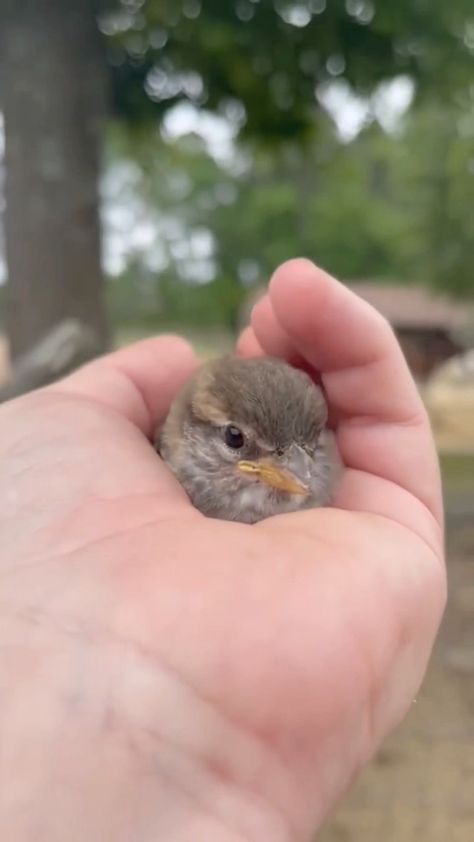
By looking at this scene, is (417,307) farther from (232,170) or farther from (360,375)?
(360,375)

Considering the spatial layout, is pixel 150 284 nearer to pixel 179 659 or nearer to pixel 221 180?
pixel 221 180

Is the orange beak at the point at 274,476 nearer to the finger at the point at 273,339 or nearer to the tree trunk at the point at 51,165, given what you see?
the finger at the point at 273,339

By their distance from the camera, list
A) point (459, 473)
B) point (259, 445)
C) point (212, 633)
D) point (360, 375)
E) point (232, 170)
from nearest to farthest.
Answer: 1. point (212, 633)
2. point (360, 375)
3. point (259, 445)
4. point (459, 473)
5. point (232, 170)

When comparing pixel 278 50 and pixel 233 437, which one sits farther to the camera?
pixel 278 50

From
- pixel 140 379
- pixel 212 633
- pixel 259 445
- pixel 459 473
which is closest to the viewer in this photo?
pixel 212 633

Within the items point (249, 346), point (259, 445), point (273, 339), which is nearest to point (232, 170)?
point (249, 346)

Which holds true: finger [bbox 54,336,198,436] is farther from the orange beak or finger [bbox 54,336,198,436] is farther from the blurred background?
the blurred background
